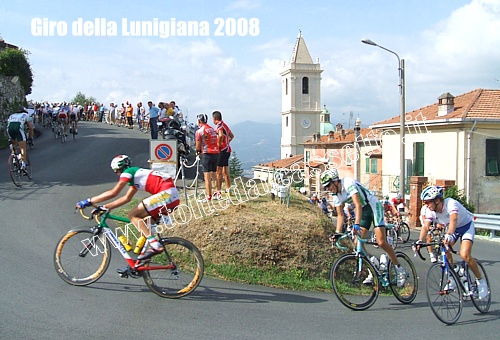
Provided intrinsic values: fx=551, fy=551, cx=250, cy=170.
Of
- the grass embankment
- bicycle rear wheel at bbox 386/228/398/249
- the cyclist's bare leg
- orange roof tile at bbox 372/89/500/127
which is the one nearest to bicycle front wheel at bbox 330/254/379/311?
the cyclist's bare leg

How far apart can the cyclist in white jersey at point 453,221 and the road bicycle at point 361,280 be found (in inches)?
33.2

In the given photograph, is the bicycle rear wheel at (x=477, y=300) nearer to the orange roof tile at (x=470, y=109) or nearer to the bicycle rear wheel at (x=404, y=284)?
the bicycle rear wheel at (x=404, y=284)

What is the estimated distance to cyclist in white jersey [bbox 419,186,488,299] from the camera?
793cm

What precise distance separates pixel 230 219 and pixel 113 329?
4.35 meters

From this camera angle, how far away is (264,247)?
380 inches

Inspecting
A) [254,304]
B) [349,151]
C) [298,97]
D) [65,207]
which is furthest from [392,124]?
[298,97]

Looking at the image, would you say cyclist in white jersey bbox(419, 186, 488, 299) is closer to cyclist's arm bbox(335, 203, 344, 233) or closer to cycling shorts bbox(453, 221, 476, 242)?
cycling shorts bbox(453, 221, 476, 242)

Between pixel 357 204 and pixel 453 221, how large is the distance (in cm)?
137

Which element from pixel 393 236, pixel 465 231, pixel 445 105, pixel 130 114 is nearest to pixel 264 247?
pixel 465 231

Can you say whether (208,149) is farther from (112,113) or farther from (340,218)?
(112,113)

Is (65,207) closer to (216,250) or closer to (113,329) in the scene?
(216,250)

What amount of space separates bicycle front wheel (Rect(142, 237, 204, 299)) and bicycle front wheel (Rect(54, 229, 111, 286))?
72cm

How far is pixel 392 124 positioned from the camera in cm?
3628

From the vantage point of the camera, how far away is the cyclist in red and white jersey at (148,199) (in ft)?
25.0
